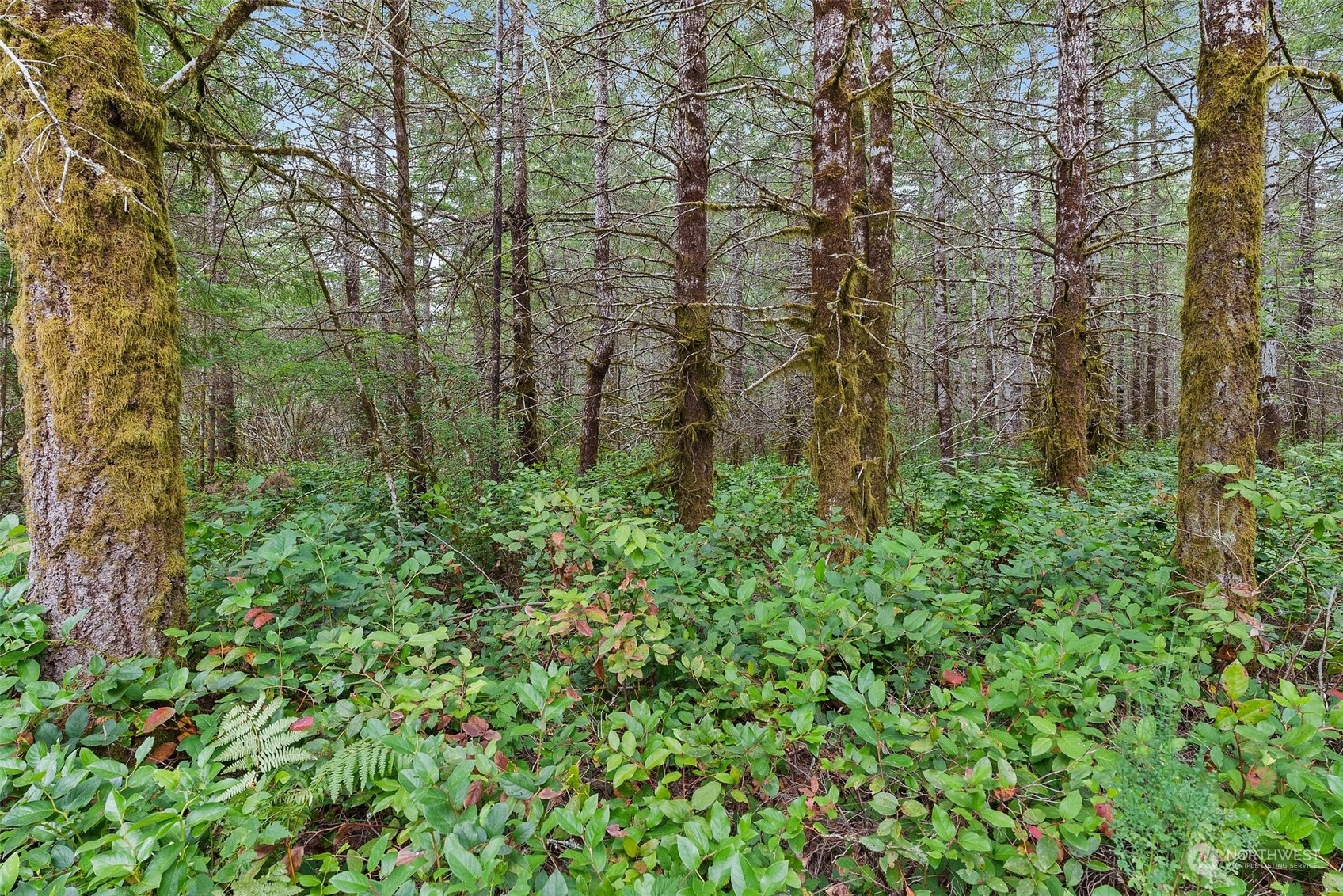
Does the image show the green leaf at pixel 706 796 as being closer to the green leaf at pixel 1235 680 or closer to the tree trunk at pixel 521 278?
the green leaf at pixel 1235 680

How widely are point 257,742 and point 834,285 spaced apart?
3.83m

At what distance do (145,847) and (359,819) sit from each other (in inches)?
32.4

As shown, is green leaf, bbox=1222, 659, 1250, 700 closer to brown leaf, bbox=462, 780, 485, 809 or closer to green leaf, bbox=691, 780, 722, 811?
green leaf, bbox=691, 780, 722, 811

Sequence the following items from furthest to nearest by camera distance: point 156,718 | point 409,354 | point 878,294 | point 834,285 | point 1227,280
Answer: point 409,354, point 878,294, point 834,285, point 1227,280, point 156,718

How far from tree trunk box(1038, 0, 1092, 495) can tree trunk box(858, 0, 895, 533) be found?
234 centimetres

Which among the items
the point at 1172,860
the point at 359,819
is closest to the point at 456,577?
the point at 359,819

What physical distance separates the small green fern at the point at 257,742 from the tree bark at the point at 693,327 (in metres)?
3.79

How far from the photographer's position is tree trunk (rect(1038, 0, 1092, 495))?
613 centimetres

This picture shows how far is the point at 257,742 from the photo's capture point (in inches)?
68.4

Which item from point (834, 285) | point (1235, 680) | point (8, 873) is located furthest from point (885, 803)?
point (834, 285)

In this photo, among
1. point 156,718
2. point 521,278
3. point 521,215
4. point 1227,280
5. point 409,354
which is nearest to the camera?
point 156,718

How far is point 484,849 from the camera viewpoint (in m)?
1.38

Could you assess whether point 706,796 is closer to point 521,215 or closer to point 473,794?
point 473,794

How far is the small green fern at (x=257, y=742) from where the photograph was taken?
1.69m
